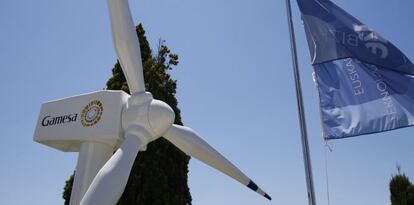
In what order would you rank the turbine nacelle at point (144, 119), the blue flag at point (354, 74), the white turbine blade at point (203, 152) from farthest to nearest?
the blue flag at point (354, 74)
the white turbine blade at point (203, 152)
the turbine nacelle at point (144, 119)

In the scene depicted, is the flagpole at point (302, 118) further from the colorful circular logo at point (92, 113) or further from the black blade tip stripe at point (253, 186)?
the colorful circular logo at point (92, 113)

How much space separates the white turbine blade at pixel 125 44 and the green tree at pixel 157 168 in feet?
27.1

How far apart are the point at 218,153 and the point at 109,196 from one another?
110 inches

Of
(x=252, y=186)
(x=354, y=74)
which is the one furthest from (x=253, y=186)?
(x=354, y=74)

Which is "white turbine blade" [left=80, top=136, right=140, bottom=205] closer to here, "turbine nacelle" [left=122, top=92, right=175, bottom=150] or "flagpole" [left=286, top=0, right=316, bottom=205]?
"turbine nacelle" [left=122, top=92, right=175, bottom=150]

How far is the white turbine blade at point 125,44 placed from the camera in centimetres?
806

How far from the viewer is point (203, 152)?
828cm

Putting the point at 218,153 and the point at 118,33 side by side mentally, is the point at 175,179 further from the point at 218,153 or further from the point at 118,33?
the point at 118,33

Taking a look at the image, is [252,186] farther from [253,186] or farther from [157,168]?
[157,168]

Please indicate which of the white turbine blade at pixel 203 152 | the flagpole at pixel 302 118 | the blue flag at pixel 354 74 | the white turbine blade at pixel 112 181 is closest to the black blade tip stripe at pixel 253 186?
the white turbine blade at pixel 203 152

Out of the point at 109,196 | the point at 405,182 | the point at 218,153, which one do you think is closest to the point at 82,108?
the point at 109,196

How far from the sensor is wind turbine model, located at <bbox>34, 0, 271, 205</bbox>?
766 cm

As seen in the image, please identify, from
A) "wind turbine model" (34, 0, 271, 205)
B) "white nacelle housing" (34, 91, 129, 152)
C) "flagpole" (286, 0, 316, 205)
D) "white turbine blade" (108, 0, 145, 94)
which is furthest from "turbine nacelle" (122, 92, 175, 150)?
"flagpole" (286, 0, 316, 205)

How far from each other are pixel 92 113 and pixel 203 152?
2.46 metres
